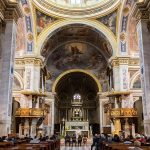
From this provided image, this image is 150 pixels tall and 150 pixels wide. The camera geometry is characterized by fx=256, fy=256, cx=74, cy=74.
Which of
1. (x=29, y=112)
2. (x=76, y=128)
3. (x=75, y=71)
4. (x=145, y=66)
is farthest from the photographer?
(x=76, y=128)

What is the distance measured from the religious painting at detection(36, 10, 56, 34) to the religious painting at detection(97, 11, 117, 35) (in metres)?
3.85

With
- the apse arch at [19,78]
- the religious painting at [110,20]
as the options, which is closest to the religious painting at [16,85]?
the apse arch at [19,78]

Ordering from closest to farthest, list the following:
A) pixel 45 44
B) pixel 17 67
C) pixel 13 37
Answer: pixel 13 37
pixel 17 67
pixel 45 44

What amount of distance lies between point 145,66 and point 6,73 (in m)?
5.89

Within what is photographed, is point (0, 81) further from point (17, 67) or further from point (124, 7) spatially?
point (124, 7)

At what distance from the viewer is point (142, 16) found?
1145cm

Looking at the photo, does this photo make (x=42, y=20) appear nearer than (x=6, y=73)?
No

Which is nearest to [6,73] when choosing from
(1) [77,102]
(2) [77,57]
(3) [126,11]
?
(3) [126,11]

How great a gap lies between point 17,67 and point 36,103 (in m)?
3.10

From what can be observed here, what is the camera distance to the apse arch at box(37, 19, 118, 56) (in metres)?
19.9

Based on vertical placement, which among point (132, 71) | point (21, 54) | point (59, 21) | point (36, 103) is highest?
point (59, 21)

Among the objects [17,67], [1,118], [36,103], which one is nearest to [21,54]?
[17,67]

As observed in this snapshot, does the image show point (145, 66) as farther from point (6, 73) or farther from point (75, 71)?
point (75, 71)

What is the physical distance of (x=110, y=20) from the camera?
1972 cm
